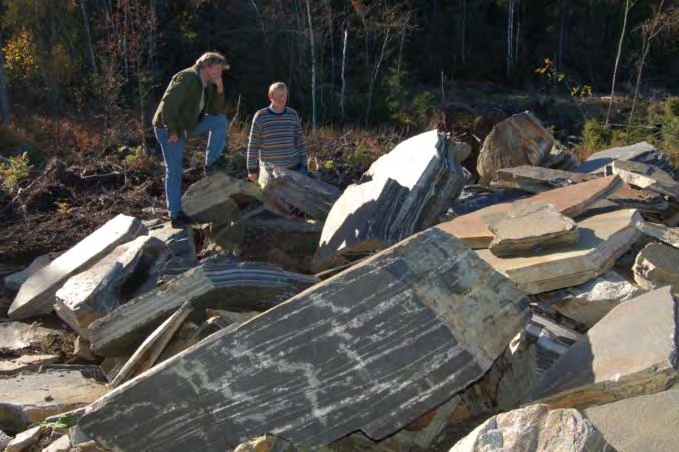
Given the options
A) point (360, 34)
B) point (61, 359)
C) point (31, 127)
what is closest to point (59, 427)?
point (61, 359)

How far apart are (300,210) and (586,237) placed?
2363 millimetres

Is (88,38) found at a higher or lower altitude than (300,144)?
lower

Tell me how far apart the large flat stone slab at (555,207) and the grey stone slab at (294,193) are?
1.09 meters

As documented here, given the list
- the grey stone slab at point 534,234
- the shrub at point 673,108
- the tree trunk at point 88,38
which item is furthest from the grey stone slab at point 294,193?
the tree trunk at point 88,38

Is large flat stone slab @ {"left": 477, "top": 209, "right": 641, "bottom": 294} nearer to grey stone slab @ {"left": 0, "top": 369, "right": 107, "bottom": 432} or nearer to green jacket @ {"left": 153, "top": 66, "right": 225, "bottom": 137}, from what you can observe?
grey stone slab @ {"left": 0, "top": 369, "right": 107, "bottom": 432}

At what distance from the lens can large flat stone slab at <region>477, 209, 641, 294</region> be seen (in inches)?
156

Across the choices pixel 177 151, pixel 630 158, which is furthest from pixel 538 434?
pixel 630 158

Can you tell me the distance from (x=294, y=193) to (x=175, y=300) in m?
1.91

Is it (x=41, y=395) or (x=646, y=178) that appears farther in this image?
(x=646, y=178)

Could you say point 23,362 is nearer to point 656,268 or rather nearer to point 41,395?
point 41,395

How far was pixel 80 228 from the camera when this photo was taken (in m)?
6.62

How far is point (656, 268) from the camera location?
4.16 metres

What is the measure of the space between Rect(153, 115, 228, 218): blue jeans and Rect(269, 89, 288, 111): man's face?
433 millimetres

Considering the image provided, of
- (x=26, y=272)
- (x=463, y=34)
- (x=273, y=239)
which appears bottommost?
(x=463, y=34)
